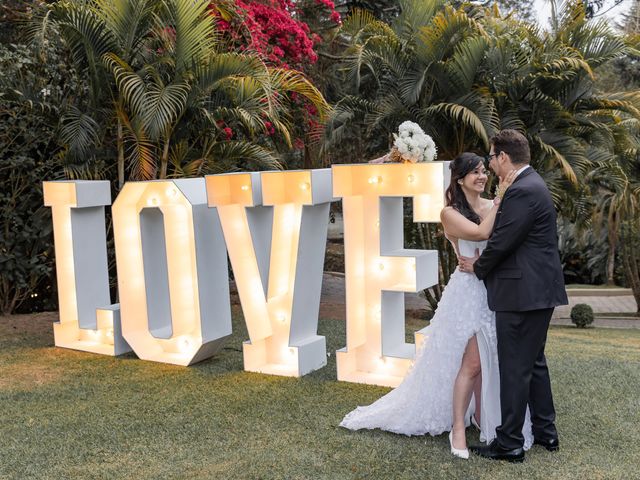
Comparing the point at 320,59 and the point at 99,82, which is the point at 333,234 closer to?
the point at 320,59

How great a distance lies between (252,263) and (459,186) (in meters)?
2.63

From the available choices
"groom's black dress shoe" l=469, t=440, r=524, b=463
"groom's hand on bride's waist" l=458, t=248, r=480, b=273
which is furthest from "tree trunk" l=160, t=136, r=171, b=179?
"groom's black dress shoe" l=469, t=440, r=524, b=463

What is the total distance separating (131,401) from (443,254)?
7520mm

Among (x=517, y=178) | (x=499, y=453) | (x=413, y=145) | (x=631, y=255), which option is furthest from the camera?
(x=631, y=255)

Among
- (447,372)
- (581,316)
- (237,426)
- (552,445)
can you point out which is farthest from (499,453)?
(581,316)

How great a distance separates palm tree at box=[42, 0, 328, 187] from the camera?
8.44 metres

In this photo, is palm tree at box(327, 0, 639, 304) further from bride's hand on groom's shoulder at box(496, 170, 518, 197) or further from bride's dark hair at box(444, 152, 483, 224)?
bride's hand on groom's shoulder at box(496, 170, 518, 197)

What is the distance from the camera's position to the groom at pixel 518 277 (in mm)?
4367

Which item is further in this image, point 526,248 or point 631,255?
point 631,255

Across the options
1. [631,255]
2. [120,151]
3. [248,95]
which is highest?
[248,95]

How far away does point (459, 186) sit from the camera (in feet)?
15.7

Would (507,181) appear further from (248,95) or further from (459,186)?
(248,95)

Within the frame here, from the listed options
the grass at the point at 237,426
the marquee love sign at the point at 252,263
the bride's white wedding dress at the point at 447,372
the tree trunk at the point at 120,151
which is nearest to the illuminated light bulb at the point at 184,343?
the marquee love sign at the point at 252,263

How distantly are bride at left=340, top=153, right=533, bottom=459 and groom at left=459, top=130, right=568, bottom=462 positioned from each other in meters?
0.15
